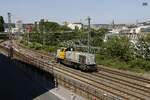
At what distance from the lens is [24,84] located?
39312 mm

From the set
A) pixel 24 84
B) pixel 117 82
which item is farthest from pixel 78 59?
pixel 24 84

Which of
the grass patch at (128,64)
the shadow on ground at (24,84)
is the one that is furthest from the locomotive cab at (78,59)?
the shadow on ground at (24,84)

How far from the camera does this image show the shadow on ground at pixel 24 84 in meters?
33.6

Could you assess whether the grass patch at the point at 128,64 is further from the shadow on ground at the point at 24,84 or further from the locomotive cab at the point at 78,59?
the shadow on ground at the point at 24,84

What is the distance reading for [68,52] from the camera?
5494cm

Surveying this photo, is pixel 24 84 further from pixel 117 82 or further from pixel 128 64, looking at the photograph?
pixel 128 64

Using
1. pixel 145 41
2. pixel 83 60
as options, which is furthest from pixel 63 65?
pixel 145 41

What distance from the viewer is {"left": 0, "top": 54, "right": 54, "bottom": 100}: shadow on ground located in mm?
33625

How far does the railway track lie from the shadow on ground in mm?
4846

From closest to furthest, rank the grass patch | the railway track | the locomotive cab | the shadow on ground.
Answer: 1. the railway track
2. the shadow on ground
3. the locomotive cab
4. the grass patch

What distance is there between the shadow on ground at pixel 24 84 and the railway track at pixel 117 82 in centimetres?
485

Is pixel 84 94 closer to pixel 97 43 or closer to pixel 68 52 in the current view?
pixel 68 52

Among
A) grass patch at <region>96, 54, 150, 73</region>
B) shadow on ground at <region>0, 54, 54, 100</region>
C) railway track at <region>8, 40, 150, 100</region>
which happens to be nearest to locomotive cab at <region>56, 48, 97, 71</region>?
railway track at <region>8, 40, 150, 100</region>

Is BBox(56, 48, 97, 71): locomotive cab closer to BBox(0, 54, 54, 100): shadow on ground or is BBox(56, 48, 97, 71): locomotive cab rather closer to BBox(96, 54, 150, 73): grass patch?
BBox(96, 54, 150, 73): grass patch
